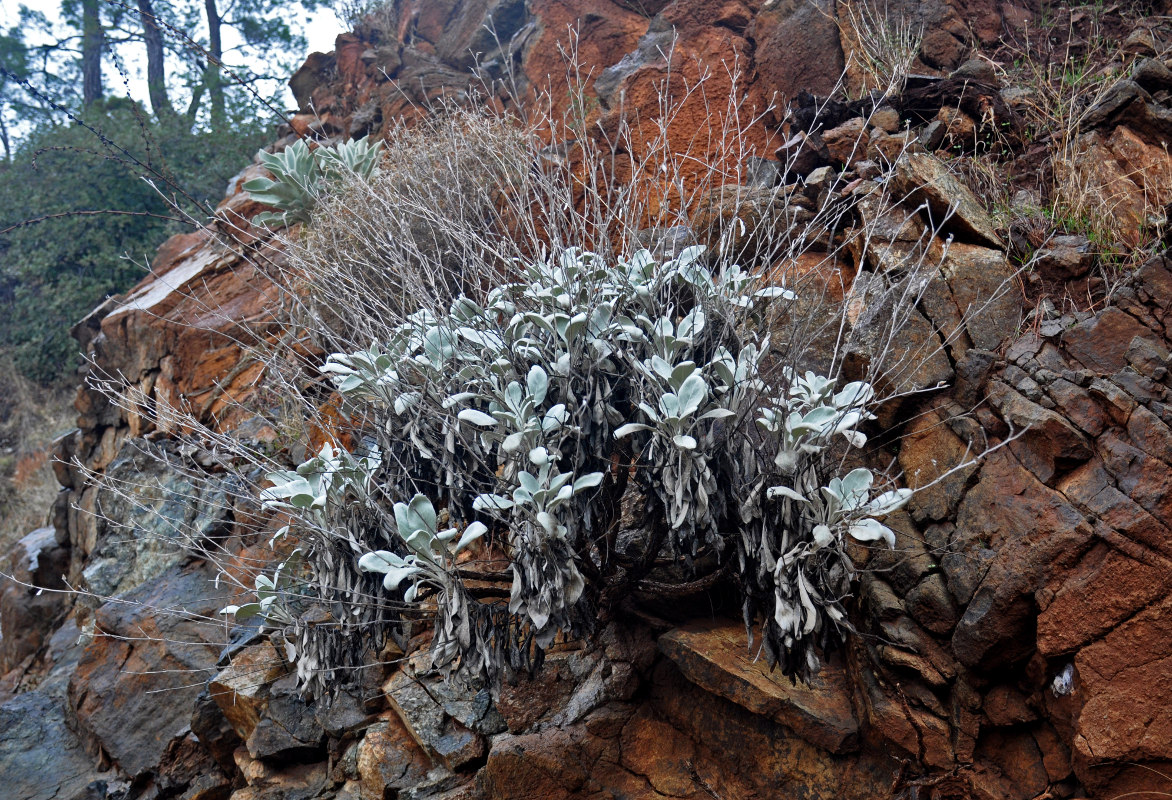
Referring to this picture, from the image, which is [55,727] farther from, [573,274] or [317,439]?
[573,274]

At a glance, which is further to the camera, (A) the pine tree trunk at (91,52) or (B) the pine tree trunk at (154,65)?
(A) the pine tree trunk at (91,52)

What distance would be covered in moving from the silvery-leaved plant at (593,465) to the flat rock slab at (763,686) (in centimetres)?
16

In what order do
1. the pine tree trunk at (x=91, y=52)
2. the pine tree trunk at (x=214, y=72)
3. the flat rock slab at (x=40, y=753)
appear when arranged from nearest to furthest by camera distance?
the flat rock slab at (x=40, y=753), the pine tree trunk at (x=214, y=72), the pine tree trunk at (x=91, y=52)

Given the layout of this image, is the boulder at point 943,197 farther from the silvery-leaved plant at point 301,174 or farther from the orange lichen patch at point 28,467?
the orange lichen patch at point 28,467

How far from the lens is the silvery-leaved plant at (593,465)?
8.57ft

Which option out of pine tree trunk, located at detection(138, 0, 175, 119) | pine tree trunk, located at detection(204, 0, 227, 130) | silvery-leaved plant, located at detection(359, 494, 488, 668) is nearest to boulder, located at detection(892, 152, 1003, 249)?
silvery-leaved plant, located at detection(359, 494, 488, 668)

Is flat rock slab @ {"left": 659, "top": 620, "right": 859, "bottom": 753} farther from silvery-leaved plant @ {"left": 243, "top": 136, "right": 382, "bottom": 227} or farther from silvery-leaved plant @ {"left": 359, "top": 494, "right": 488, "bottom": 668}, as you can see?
silvery-leaved plant @ {"left": 243, "top": 136, "right": 382, "bottom": 227}

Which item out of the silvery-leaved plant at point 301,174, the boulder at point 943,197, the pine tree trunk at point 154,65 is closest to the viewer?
the boulder at point 943,197

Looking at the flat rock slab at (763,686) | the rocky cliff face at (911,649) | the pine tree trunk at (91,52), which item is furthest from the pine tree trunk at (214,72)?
the flat rock slab at (763,686)

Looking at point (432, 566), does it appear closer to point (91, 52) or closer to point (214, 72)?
point (214, 72)

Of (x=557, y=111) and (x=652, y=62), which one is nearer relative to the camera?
(x=652, y=62)

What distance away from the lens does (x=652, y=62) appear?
18.4 ft

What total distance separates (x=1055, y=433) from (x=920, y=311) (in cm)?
83

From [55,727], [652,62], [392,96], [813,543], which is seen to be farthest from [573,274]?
[392,96]
